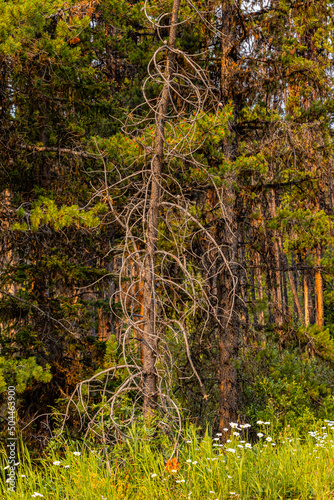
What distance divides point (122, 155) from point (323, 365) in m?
8.85

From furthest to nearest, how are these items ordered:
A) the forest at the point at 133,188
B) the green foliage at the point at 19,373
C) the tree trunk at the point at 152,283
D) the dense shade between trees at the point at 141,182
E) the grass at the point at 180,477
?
the dense shade between trees at the point at 141,182 → the forest at the point at 133,188 → the green foliage at the point at 19,373 → the tree trunk at the point at 152,283 → the grass at the point at 180,477

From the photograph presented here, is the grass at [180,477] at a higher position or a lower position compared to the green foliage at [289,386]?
higher

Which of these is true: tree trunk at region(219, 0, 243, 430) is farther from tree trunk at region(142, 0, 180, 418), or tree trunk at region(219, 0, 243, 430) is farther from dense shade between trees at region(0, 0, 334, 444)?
tree trunk at region(142, 0, 180, 418)

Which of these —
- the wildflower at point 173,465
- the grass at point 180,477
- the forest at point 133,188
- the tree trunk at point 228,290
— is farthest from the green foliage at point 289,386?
the wildflower at point 173,465

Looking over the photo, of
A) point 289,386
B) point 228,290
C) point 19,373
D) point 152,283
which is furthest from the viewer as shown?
point 289,386

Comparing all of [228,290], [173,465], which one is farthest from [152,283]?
[228,290]

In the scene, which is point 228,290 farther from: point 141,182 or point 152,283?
point 152,283

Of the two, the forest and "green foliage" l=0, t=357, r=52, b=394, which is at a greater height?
the forest

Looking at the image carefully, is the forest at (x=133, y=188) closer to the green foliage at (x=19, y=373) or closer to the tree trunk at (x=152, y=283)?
the green foliage at (x=19, y=373)

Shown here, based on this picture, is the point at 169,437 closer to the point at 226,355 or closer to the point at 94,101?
the point at 226,355

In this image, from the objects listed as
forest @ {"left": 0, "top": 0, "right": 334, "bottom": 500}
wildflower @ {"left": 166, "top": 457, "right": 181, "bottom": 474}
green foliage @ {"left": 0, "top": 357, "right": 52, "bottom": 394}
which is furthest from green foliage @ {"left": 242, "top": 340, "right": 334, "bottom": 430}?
wildflower @ {"left": 166, "top": 457, "right": 181, "bottom": 474}

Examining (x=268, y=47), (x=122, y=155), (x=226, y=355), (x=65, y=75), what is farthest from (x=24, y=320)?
(x=268, y=47)

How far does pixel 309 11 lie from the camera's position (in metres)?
8.07

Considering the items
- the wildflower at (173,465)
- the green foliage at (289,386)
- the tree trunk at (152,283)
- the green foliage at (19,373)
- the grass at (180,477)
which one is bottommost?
the green foliage at (289,386)
